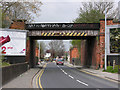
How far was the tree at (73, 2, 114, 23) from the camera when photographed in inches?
1688

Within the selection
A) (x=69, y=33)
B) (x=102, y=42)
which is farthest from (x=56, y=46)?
(x=102, y=42)

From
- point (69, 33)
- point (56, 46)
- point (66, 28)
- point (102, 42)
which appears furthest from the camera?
point (56, 46)

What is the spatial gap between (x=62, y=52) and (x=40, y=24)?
95.9 metres

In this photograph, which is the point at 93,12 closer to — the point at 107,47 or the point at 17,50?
the point at 107,47

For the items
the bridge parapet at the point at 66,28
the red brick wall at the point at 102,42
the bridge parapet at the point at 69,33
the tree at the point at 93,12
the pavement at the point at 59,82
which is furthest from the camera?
the tree at the point at 93,12

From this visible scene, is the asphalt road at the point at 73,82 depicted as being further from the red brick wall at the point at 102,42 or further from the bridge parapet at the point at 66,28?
the bridge parapet at the point at 66,28

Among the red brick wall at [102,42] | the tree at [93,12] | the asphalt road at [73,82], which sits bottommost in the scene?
the asphalt road at [73,82]

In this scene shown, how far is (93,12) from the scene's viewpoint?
4300 centimetres

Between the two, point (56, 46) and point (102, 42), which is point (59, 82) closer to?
point (102, 42)

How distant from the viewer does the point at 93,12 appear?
1693 inches

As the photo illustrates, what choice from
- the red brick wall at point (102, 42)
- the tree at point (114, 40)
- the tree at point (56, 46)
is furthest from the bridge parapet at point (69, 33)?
Answer: the tree at point (56, 46)

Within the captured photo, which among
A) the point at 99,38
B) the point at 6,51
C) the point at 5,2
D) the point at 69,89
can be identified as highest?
the point at 5,2

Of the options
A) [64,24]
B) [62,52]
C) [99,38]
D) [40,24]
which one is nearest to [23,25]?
[40,24]

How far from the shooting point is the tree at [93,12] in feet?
141
